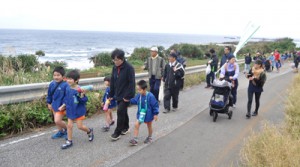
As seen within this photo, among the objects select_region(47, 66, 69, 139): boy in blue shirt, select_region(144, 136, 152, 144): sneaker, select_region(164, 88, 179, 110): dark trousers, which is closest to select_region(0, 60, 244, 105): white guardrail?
select_region(47, 66, 69, 139): boy in blue shirt

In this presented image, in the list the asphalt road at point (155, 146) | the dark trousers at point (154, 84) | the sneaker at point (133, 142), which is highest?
the dark trousers at point (154, 84)

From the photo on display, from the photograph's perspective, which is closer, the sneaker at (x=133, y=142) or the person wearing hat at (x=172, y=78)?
the sneaker at (x=133, y=142)

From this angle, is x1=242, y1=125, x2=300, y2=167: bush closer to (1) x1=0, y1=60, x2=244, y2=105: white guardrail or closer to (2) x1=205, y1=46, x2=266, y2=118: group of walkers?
(2) x1=205, y1=46, x2=266, y2=118: group of walkers

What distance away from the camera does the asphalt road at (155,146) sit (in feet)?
15.2

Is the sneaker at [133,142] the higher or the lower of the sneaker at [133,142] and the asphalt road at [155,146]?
the higher

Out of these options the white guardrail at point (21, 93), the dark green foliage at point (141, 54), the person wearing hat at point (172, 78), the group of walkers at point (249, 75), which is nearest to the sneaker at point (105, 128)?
the white guardrail at point (21, 93)

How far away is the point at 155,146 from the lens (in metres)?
5.43

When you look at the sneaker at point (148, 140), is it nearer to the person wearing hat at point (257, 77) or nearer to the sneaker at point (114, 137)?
the sneaker at point (114, 137)

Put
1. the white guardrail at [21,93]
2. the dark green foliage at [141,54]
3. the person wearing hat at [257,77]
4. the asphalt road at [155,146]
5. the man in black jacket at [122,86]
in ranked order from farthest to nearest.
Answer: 1. the dark green foliage at [141,54]
2. the person wearing hat at [257,77]
3. the white guardrail at [21,93]
4. the man in black jacket at [122,86]
5. the asphalt road at [155,146]

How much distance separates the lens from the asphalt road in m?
4.64

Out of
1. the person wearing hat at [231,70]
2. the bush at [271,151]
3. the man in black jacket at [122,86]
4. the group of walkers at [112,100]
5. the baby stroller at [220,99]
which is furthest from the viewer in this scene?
the person wearing hat at [231,70]

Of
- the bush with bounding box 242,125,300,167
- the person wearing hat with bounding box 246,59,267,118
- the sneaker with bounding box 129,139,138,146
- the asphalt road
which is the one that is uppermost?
the person wearing hat with bounding box 246,59,267,118

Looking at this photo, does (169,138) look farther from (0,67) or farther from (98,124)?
(0,67)

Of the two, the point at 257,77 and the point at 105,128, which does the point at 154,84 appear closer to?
the point at 105,128
